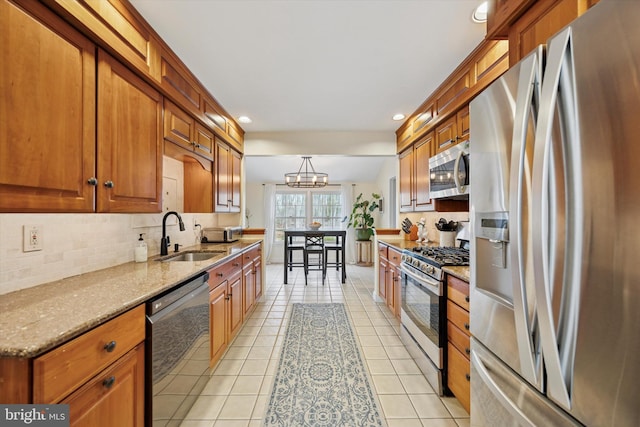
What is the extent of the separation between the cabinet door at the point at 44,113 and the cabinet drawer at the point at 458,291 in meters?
1.99

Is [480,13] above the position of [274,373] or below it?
above

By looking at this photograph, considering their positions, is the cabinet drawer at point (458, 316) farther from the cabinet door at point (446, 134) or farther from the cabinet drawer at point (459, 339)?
the cabinet door at point (446, 134)

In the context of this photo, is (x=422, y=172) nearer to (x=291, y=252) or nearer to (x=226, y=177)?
(x=226, y=177)

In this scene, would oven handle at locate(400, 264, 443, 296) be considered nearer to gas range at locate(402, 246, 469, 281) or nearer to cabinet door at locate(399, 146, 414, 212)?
gas range at locate(402, 246, 469, 281)

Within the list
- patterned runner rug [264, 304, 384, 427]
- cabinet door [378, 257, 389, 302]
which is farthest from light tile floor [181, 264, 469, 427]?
cabinet door [378, 257, 389, 302]

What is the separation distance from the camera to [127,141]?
5.05 feet

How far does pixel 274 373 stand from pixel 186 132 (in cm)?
206

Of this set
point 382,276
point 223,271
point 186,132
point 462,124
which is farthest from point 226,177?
point 462,124

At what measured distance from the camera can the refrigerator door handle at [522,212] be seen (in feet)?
2.76

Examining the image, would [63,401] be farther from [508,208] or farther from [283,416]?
[508,208]

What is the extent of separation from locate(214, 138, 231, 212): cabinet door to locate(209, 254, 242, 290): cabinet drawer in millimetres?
731

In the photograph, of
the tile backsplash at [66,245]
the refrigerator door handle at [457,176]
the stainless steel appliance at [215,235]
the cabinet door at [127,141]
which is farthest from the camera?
the stainless steel appliance at [215,235]

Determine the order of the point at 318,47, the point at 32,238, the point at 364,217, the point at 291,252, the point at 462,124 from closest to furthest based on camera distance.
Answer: the point at 32,238 < the point at 318,47 < the point at 462,124 < the point at 291,252 < the point at 364,217

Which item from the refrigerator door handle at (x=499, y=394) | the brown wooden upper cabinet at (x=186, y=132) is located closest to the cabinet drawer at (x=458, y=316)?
the refrigerator door handle at (x=499, y=394)
